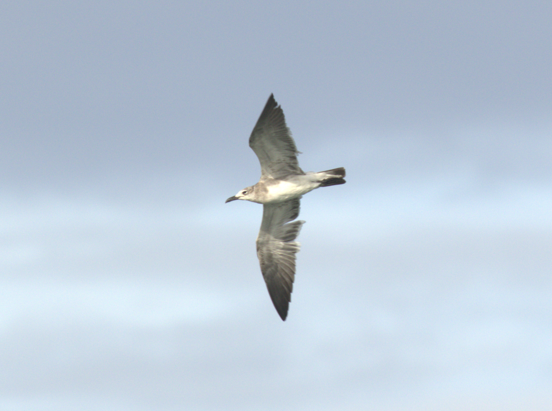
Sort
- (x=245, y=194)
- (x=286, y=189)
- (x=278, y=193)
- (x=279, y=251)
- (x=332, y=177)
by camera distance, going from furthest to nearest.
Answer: (x=279, y=251) < (x=245, y=194) < (x=278, y=193) < (x=286, y=189) < (x=332, y=177)

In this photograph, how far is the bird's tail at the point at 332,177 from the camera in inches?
1006

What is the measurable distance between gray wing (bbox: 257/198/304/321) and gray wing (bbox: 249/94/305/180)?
2.55 meters

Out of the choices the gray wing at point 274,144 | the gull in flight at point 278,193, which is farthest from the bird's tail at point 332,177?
the gray wing at point 274,144

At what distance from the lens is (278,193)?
25875 millimetres

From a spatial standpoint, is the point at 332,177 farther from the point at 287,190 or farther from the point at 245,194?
the point at 245,194

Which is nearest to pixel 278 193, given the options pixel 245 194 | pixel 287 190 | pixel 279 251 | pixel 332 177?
pixel 287 190

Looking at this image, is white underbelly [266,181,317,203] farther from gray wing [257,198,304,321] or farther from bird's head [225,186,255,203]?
gray wing [257,198,304,321]

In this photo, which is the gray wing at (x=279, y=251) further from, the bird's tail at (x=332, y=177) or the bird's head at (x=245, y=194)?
the bird's tail at (x=332, y=177)

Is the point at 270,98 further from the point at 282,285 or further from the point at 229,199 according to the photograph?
the point at 282,285

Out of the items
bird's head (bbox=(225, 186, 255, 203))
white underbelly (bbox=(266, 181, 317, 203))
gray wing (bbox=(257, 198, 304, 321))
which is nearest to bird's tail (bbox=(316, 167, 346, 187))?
white underbelly (bbox=(266, 181, 317, 203))

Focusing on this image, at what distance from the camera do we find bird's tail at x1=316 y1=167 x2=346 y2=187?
2556 centimetres

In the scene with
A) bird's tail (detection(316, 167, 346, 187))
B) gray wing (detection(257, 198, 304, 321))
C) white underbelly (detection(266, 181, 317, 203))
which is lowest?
gray wing (detection(257, 198, 304, 321))

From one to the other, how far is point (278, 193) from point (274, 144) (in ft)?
6.65

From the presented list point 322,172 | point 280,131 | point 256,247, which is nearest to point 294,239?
point 256,247
